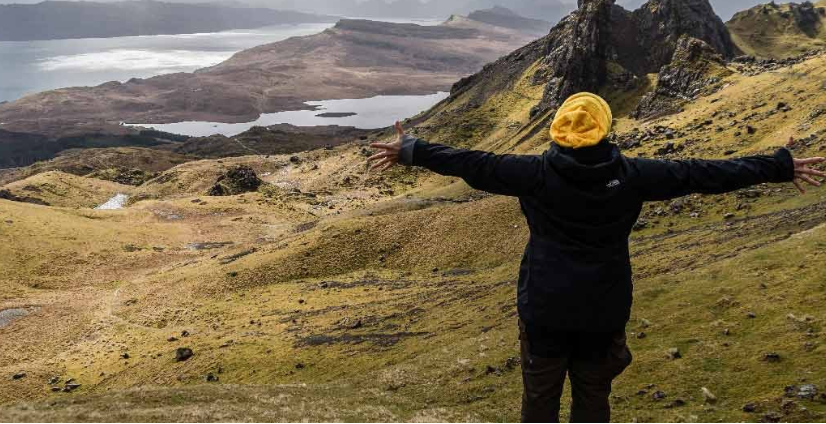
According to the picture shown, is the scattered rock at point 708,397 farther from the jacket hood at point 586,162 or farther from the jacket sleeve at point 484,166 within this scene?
the jacket sleeve at point 484,166

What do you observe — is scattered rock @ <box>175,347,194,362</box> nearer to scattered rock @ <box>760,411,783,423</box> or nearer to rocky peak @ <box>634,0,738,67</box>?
scattered rock @ <box>760,411,783,423</box>

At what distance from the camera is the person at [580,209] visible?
8133mm

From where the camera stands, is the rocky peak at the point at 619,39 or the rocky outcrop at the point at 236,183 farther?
the rocky peak at the point at 619,39

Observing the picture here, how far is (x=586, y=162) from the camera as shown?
8.11 metres

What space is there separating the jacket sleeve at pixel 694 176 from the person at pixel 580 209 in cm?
1

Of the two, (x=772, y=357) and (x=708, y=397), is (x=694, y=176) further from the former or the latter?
(x=772, y=357)

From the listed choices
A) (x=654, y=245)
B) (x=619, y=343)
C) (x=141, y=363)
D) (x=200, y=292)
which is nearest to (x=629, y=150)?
(x=654, y=245)

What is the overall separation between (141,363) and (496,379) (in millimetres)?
32370

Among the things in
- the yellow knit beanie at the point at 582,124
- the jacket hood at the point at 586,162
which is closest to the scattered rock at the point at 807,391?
the jacket hood at the point at 586,162

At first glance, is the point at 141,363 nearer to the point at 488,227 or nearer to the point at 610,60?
the point at 488,227

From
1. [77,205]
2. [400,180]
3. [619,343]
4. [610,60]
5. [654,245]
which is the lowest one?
[77,205]

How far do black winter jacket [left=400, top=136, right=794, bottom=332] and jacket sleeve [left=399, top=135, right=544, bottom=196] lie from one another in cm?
1

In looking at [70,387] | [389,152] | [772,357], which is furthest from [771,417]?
[70,387]

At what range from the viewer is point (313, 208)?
112000 mm
